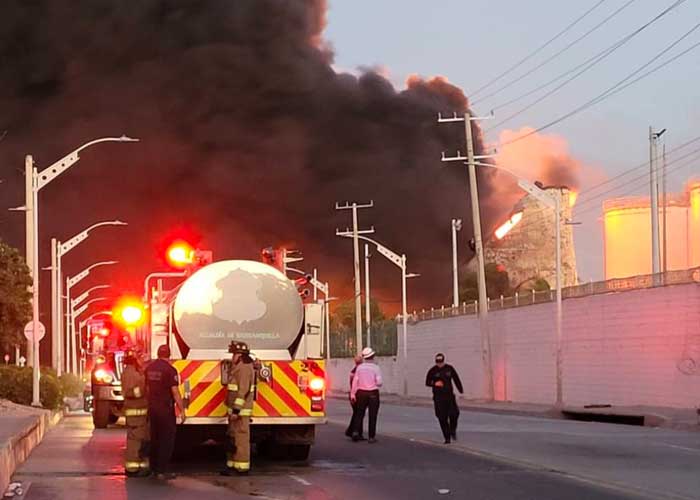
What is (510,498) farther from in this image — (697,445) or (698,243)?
(698,243)

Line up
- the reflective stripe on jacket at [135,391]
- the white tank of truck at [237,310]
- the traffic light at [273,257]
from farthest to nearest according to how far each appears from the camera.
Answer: the traffic light at [273,257] → the white tank of truck at [237,310] → the reflective stripe on jacket at [135,391]

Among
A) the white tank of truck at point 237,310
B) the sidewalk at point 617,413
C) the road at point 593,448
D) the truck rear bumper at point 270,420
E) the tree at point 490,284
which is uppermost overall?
the tree at point 490,284

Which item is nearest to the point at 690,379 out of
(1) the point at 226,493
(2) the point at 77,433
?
(2) the point at 77,433

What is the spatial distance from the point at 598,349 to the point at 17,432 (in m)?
23.7

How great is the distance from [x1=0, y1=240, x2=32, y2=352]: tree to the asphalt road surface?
23.6m

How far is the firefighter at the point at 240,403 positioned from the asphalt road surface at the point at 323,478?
296mm

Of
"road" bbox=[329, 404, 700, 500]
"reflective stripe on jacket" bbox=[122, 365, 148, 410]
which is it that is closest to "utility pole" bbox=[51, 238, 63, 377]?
"road" bbox=[329, 404, 700, 500]

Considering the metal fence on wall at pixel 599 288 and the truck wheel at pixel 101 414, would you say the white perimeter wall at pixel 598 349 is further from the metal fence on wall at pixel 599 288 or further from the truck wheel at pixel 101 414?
the truck wheel at pixel 101 414

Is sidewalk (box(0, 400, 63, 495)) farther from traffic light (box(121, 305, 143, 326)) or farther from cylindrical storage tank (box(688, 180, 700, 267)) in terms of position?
cylindrical storage tank (box(688, 180, 700, 267))

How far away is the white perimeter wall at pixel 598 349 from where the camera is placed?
3438 cm

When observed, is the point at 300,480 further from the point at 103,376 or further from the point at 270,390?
the point at 103,376

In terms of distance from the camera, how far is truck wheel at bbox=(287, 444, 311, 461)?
60.9 ft

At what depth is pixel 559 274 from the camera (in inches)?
1602

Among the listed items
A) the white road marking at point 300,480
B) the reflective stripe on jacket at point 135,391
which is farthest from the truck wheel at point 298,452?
the reflective stripe on jacket at point 135,391
